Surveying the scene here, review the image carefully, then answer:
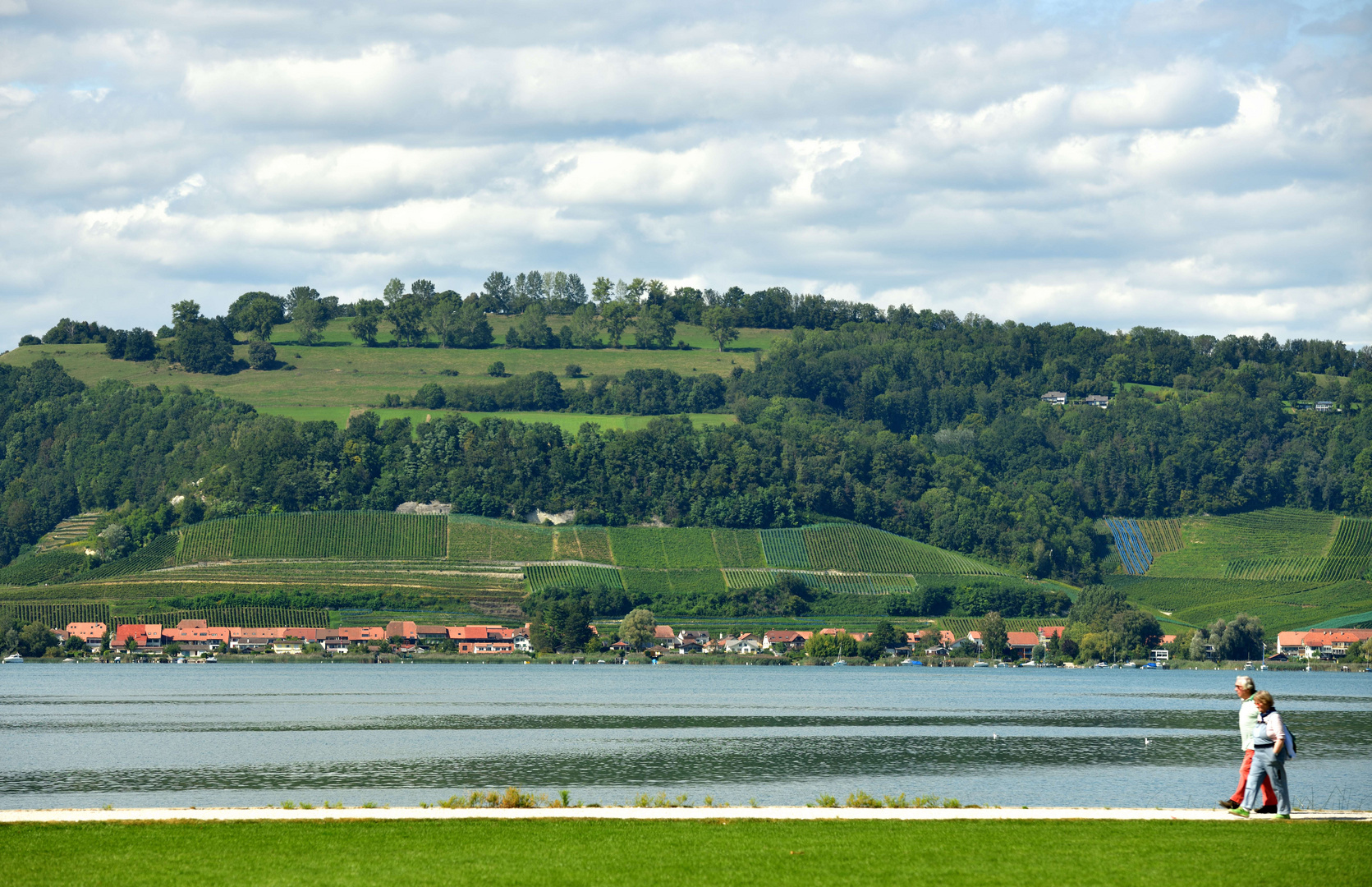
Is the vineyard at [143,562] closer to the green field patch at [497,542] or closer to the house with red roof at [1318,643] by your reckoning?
the green field patch at [497,542]

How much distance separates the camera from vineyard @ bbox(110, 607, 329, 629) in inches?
6324

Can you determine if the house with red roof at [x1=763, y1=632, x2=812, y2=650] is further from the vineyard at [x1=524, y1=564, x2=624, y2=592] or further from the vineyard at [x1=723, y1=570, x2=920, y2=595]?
the vineyard at [x1=524, y1=564, x2=624, y2=592]

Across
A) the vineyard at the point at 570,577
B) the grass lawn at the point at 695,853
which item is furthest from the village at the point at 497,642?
the grass lawn at the point at 695,853

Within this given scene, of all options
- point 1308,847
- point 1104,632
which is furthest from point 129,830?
point 1104,632

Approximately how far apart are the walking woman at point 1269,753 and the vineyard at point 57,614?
151 m

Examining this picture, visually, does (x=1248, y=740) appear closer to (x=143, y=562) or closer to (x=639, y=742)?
(x=639, y=742)

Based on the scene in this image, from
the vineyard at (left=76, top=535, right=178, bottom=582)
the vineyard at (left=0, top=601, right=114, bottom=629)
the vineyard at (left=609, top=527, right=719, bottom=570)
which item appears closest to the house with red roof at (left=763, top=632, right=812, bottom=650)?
the vineyard at (left=609, top=527, right=719, bottom=570)

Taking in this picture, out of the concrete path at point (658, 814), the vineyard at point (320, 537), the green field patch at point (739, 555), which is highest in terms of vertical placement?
the concrete path at point (658, 814)

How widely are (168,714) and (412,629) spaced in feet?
289

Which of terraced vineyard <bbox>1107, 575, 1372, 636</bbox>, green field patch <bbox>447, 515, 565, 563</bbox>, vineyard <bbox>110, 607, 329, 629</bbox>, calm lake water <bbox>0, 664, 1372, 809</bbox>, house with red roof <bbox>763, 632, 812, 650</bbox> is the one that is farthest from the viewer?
green field patch <bbox>447, 515, 565, 563</bbox>

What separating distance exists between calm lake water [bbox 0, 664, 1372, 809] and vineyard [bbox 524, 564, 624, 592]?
6284cm

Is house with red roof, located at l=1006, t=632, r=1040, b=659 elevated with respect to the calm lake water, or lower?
lower

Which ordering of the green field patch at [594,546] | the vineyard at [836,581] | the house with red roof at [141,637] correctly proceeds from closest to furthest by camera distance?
1. the house with red roof at [141,637]
2. the vineyard at [836,581]
3. the green field patch at [594,546]

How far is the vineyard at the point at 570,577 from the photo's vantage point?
177875mm
